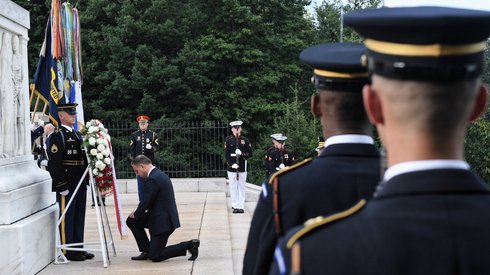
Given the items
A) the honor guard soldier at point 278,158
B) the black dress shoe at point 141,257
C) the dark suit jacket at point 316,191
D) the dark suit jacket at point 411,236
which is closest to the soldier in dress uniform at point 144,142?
the honor guard soldier at point 278,158

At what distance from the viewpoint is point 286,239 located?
152 centimetres

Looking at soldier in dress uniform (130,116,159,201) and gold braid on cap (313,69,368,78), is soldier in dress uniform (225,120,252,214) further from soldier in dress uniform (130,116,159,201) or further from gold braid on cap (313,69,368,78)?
gold braid on cap (313,69,368,78)

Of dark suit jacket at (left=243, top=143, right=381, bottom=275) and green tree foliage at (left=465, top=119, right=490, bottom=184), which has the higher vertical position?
dark suit jacket at (left=243, top=143, right=381, bottom=275)

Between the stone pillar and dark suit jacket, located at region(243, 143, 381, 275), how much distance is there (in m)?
4.71

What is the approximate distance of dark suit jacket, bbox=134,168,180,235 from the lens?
27.4 ft

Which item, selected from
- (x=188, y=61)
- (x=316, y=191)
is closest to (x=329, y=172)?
(x=316, y=191)

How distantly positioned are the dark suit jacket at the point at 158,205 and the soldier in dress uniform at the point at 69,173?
0.73m

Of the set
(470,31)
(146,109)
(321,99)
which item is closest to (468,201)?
(470,31)

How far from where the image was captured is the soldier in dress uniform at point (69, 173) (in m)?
8.17

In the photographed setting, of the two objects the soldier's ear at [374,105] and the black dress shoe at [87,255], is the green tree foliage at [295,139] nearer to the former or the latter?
the black dress shoe at [87,255]

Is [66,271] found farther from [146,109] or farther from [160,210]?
[146,109]

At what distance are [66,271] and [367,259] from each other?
6739 mm

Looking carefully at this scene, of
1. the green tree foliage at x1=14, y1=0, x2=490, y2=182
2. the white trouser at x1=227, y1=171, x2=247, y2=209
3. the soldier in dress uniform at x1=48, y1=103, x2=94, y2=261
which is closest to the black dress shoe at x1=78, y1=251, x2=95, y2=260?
the soldier in dress uniform at x1=48, y1=103, x2=94, y2=261

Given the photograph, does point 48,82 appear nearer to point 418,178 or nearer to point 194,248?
point 194,248
